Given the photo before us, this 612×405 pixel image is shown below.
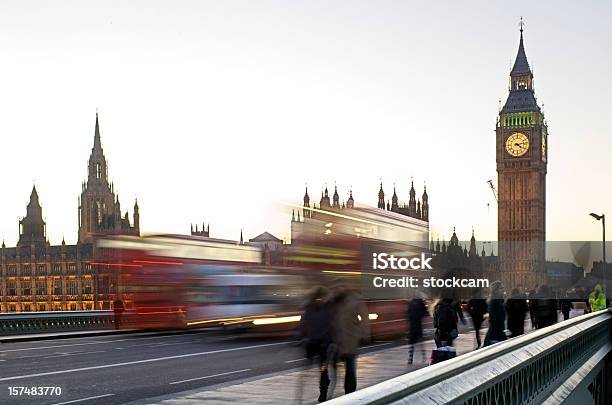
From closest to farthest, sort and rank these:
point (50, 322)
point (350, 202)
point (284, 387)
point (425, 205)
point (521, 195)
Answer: point (284, 387) < point (50, 322) < point (350, 202) < point (521, 195) < point (425, 205)

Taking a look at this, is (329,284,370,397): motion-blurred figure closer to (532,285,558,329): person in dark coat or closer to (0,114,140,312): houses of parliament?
(532,285,558,329): person in dark coat

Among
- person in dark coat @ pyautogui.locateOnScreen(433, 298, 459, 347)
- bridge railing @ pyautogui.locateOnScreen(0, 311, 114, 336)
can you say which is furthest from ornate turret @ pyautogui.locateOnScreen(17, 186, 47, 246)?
person in dark coat @ pyautogui.locateOnScreen(433, 298, 459, 347)

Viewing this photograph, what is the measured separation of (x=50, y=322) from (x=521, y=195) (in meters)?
112

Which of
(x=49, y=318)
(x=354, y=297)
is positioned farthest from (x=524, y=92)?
(x=354, y=297)

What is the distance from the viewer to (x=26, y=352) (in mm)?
24406

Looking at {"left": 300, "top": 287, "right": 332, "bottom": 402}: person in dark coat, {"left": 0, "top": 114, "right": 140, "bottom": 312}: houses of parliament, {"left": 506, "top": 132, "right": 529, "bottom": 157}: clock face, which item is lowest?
{"left": 0, "top": 114, "right": 140, "bottom": 312}: houses of parliament

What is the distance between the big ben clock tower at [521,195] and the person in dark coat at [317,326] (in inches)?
5064

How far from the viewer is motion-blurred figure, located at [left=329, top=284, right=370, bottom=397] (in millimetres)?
11922

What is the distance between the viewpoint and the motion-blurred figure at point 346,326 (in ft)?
39.1

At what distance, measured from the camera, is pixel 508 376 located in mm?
5699

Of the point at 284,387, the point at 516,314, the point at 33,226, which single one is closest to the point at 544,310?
the point at 516,314

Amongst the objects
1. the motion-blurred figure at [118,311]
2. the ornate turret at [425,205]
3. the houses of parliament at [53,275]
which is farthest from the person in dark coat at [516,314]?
the ornate turret at [425,205]

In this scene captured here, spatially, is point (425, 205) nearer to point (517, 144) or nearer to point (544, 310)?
point (517, 144)

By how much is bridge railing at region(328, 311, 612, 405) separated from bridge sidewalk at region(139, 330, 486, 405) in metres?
3.74
